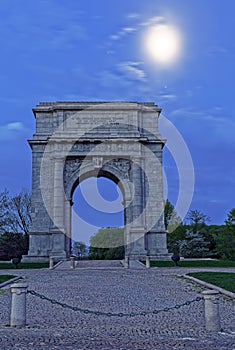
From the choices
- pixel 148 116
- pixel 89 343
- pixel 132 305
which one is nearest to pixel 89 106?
pixel 148 116

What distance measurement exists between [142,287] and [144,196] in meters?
19.5

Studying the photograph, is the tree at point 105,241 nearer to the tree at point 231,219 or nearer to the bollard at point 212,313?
the tree at point 231,219

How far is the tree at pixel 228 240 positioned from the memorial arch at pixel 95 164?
60.9ft

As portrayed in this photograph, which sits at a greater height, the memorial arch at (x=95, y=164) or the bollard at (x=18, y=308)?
the memorial arch at (x=95, y=164)

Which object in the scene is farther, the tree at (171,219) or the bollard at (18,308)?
the tree at (171,219)

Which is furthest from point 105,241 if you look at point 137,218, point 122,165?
point 137,218

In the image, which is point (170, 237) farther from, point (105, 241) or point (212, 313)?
point (212, 313)

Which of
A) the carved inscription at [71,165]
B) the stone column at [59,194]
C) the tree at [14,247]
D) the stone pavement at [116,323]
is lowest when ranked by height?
the stone pavement at [116,323]

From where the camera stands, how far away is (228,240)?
2047 inches

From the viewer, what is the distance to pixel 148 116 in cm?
3681

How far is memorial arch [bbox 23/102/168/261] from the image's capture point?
34531 millimetres

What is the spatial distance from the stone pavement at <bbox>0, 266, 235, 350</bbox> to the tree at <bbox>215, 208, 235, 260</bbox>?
3665 centimetres

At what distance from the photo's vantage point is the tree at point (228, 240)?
2009 inches

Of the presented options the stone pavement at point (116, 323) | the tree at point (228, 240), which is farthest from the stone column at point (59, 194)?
the tree at point (228, 240)
